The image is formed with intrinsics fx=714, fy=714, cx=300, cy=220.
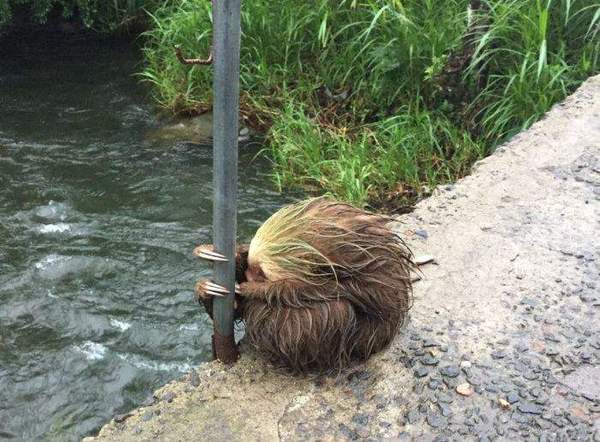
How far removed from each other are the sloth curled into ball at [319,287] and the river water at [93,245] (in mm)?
1197

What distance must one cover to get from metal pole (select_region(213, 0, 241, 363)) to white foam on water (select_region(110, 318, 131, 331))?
1401 millimetres

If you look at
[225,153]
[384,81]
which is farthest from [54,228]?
[225,153]

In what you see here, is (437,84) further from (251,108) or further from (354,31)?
(251,108)

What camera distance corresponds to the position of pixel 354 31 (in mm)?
5230

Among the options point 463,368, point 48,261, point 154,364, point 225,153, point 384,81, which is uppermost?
point 225,153

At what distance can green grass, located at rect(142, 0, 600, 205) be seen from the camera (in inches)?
171

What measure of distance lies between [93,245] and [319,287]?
2312 mm

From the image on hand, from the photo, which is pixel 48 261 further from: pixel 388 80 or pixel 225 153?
pixel 388 80

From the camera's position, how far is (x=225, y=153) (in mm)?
1705

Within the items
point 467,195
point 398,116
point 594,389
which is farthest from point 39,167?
point 594,389

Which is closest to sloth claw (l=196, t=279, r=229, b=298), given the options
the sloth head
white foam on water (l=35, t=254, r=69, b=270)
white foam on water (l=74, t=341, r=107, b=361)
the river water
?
the sloth head

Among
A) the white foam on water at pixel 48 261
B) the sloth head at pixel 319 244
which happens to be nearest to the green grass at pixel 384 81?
the white foam on water at pixel 48 261

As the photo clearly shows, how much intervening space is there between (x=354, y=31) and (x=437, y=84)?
0.91 m

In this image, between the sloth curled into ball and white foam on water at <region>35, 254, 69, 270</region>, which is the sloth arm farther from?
white foam on water at <region>35, 254, 69, 270</region>
